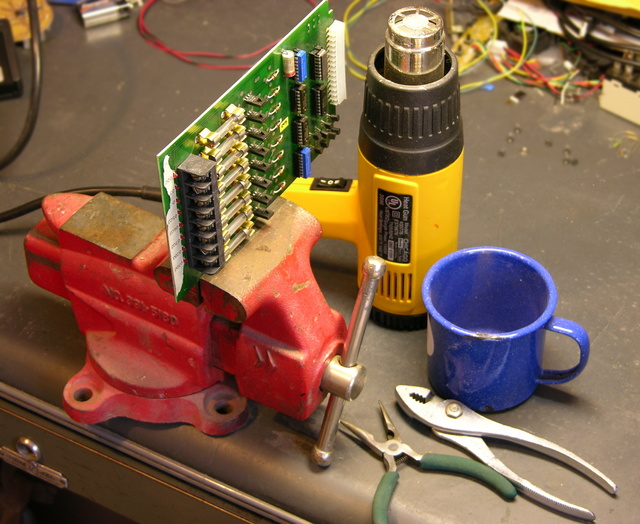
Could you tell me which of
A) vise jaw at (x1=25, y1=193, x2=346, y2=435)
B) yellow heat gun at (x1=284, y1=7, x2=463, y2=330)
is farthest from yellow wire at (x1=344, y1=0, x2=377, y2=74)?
vise jaw at (x1=25, y1=193, x2=346, y2=435)

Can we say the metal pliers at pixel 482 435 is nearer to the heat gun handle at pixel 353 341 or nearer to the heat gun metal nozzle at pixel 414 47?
the heat gun handle at pixel 353 341

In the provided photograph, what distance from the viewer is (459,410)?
2.50 ft

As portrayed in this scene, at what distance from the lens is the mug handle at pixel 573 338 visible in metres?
0.74

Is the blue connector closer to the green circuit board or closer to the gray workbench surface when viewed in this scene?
the green circuit board

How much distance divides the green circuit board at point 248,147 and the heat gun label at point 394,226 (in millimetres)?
75

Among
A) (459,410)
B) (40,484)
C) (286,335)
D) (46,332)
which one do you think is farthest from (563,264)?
(40,484)

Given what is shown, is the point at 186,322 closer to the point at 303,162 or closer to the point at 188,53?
the point at 303,162

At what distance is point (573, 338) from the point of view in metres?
0.76

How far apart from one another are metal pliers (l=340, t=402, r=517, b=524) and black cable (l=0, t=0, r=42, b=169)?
0.53 m

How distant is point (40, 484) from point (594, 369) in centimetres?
66

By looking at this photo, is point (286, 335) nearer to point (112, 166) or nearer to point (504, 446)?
point (504, 446)

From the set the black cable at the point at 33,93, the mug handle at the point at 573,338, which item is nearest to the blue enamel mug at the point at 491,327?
the mug handle at the point at 573,338

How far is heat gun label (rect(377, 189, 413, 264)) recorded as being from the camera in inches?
30.4

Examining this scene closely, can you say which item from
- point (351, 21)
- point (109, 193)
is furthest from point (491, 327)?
point (351, 21)
